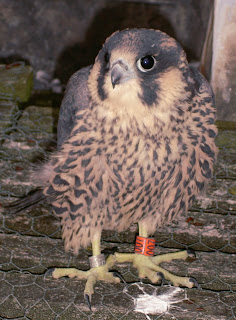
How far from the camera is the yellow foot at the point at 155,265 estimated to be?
2539 mm

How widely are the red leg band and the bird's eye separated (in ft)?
3.38

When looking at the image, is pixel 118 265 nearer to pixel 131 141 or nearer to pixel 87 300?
pixel 87 300

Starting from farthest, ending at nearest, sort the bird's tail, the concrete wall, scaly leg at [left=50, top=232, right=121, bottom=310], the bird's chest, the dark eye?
the concrete wall, the bird's tail, scaly leg at [left=50, top=232, right=121, bottom=310], the bird's chest, the dark eye

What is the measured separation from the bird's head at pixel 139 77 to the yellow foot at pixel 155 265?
0.79m

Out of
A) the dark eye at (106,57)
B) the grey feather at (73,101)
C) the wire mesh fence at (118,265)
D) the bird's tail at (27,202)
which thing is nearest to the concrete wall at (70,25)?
the wire mesh fence at (118,265)

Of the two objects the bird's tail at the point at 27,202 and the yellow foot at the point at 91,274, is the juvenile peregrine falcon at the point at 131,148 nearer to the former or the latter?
the yellow foot at the point at 91,274

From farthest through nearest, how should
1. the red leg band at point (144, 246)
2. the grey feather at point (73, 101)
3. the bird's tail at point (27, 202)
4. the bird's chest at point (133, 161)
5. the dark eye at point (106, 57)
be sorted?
the bird's tail at point (27, 202)
the red leg band at point (144, 246)
the grey feather at point (73, 101)
the bird's chest at point (133, 161)
the dark eye at point (106, 57)

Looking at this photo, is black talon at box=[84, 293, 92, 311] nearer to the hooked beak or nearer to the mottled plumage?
the mottled plumage

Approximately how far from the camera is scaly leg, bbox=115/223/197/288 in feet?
8.34

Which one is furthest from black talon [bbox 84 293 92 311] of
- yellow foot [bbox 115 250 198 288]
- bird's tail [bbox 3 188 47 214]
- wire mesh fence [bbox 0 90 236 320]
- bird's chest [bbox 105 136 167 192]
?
bird's tail [bbox 3 188 47 214]

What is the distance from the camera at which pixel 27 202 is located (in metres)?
2.91

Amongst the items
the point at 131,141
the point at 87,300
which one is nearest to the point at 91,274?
the point at 87,300

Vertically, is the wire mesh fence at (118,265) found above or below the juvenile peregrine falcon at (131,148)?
below

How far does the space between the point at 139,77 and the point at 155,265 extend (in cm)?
106
